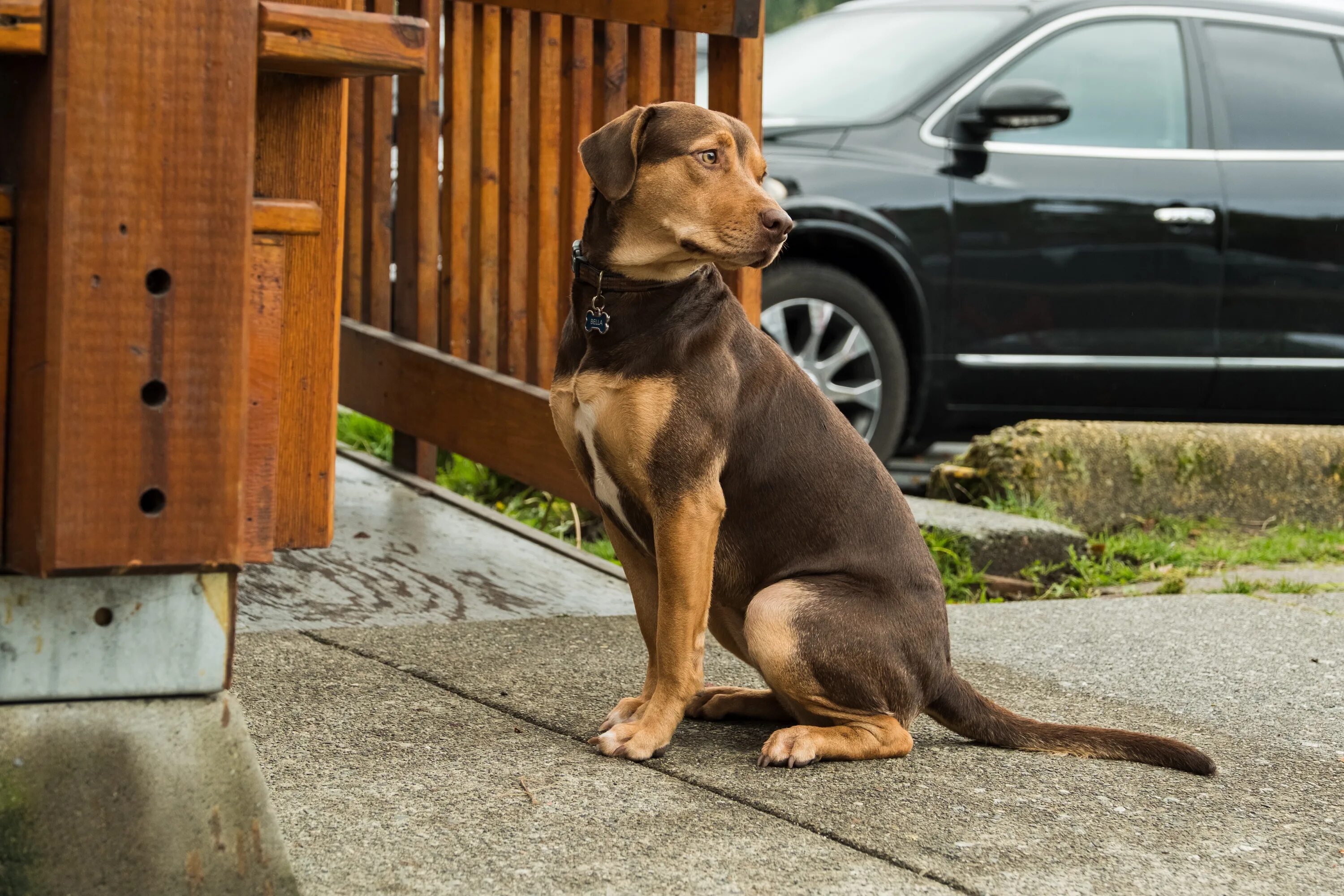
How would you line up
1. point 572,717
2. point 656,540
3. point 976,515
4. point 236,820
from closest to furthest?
point 236,820 → point 656,540 → point 572,717 → point 976,515

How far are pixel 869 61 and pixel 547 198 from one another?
2693mm

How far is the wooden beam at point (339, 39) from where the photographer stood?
1844 millimetres

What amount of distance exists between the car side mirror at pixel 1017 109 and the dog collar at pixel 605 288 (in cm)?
361

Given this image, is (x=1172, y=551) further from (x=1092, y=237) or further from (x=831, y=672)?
(x=831, y=672)

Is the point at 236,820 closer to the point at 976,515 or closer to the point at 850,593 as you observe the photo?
the point at 850,593

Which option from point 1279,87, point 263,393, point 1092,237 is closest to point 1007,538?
point 1092,237

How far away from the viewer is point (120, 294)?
1.78 m

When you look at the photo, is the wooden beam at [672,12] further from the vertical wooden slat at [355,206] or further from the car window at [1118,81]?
the car window at [1118,81]

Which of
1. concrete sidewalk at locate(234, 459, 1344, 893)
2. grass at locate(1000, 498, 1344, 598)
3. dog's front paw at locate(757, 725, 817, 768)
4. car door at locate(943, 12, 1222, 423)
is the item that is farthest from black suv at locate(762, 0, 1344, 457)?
dog's front paw at locate(757, 725, 817, 768)

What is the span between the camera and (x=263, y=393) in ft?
6.56

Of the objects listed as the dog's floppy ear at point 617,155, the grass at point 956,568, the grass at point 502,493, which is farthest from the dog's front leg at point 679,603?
the grass at point 956,568

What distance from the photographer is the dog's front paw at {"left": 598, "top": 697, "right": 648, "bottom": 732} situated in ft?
9.95

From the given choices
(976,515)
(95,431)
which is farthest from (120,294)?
(976,515)

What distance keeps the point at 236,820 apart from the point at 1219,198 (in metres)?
5.78
